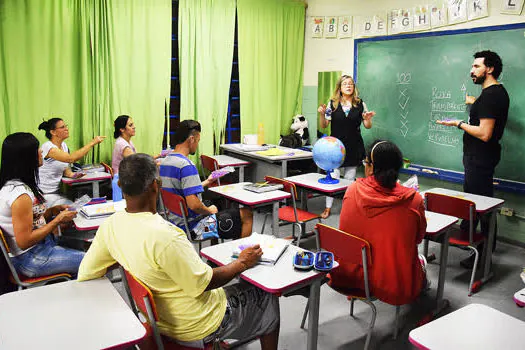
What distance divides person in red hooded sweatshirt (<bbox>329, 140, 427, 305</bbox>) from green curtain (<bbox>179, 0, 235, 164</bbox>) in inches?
139

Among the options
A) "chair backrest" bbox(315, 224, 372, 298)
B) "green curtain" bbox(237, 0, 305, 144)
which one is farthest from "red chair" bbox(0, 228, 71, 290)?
"green curtain" bbox(237, 0, 305, 144)

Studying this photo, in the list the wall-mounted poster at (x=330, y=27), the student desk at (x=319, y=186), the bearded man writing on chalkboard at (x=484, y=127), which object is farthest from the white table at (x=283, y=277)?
the wall-mounted poster at (x=330, y=27)

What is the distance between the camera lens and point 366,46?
17.4 ft

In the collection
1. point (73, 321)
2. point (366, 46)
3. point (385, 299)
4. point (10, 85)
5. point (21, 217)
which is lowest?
point (385, 299)

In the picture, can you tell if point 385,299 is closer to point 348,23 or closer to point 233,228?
point 233,228

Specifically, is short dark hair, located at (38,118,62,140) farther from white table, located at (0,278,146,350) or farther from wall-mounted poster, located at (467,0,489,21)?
wall-mounted poster, located at (467,0,489,21)

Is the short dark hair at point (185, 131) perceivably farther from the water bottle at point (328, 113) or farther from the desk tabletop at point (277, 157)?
the water bottle at point (328, 113)

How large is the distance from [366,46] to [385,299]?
3.81 m

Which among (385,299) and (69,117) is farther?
(69,117)

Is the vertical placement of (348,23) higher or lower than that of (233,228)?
higher

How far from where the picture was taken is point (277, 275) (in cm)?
192

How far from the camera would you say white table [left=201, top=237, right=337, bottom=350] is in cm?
185

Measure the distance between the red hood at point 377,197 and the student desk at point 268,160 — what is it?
8.62 ft

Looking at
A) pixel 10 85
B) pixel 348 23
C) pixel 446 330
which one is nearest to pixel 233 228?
pixel 446 330
